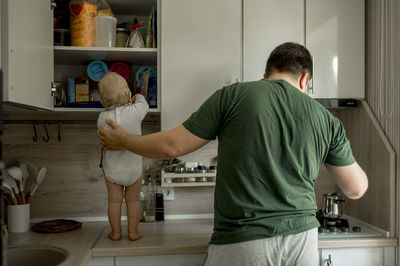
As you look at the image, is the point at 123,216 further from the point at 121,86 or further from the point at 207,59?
the point at 207,59

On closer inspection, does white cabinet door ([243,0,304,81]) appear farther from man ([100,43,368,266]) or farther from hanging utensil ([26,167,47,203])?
hanging utensil ([26,167,47,203])

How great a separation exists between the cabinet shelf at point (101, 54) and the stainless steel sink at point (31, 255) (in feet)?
3.20

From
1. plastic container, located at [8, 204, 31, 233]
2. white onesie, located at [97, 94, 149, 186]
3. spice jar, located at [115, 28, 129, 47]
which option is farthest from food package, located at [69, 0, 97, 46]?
plastic container, located at [8, 204, 31, 233]

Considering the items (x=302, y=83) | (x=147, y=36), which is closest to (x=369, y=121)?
(x=302, y=83)

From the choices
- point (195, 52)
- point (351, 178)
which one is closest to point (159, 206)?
point (195, 52)

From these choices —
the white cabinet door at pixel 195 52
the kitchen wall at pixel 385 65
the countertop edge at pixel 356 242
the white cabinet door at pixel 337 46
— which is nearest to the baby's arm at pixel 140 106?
the white cabinet door at pixel 195 52

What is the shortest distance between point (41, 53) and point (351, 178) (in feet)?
4.56

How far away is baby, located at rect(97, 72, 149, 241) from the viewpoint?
165 cm

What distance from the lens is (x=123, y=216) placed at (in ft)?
7.08

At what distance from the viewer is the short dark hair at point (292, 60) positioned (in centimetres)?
132

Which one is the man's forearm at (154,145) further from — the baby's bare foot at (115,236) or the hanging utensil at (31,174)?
the hanging utensil at (31,174)

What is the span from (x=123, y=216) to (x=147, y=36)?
1.07m

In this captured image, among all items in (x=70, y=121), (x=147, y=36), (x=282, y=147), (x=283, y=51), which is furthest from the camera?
(x=70, y=121)

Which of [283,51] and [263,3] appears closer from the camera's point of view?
[283,51]
